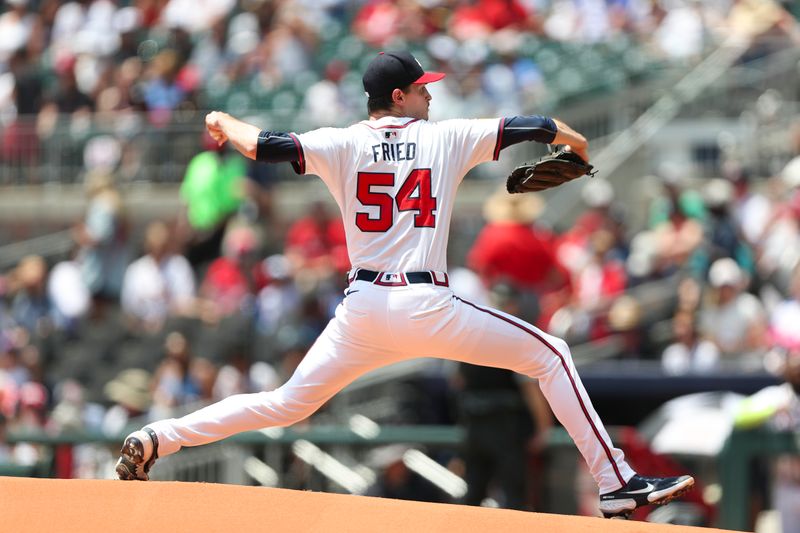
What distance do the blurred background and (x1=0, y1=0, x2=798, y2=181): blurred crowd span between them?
34mm

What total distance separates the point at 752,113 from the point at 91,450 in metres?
6.59

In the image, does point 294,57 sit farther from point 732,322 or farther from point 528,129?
point 528,129

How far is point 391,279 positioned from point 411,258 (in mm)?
111

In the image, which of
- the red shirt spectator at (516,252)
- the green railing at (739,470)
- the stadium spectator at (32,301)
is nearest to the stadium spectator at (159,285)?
the stadium spectator at (32,301)

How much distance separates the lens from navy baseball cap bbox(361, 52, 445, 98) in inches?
209

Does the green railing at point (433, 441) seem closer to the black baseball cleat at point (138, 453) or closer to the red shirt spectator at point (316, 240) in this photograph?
the red shirt spectator at point (316, 240)

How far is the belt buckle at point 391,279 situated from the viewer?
522cm

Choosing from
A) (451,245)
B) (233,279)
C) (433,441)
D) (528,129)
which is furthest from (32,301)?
(528,129)

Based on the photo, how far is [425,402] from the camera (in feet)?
32.5

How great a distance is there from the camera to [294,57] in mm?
14375

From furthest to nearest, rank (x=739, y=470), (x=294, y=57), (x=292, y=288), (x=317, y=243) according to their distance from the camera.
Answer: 1. (x=294, y=57)
2. (x=317, y=243)
3. (x=292, y=288)
4. (x=739, y=470)

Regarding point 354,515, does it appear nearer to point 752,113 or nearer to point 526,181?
point 526,181

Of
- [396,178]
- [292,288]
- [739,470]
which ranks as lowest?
[739,470]

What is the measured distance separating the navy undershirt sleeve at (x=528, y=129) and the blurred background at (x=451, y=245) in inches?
109
